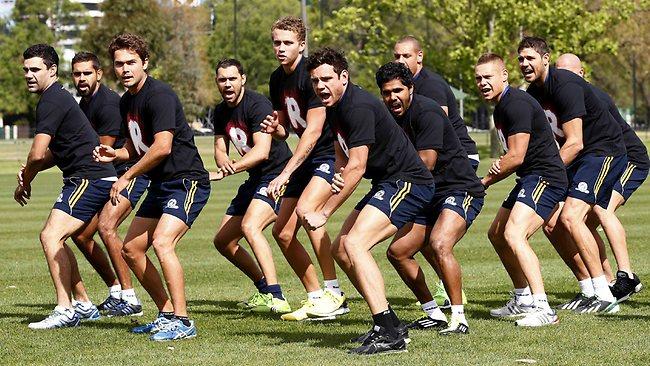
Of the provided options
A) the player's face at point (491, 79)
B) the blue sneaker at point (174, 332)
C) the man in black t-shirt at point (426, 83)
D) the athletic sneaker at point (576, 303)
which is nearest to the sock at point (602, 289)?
the athletic sneaker at point (576, 303)

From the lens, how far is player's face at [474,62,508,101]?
32.7 ft

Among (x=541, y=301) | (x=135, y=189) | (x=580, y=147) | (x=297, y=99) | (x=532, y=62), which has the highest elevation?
(x=532, y=62)

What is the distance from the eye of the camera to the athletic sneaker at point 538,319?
978 centimetres

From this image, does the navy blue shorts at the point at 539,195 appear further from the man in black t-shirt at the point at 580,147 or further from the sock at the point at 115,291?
the sock at the point at 115,291

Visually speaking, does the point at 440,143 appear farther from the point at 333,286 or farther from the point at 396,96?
the point at 333,286

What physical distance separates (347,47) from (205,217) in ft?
237

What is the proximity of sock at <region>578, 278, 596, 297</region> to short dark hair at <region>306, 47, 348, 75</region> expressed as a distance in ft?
11.1

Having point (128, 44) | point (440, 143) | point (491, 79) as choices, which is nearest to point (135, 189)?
point (128, 44)

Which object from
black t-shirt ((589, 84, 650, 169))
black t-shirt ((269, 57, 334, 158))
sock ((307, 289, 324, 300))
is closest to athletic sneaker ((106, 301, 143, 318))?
sock ((307, 289, 324, 300))

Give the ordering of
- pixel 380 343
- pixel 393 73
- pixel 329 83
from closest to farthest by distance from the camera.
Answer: pixel 380 343 → pixel 329 83 → pixel 393 73

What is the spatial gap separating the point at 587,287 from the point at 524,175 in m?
1.33

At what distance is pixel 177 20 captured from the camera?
A: 96.1 metres

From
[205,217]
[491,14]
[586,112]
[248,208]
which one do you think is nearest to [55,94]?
[248,208]

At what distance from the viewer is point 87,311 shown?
10.8m
